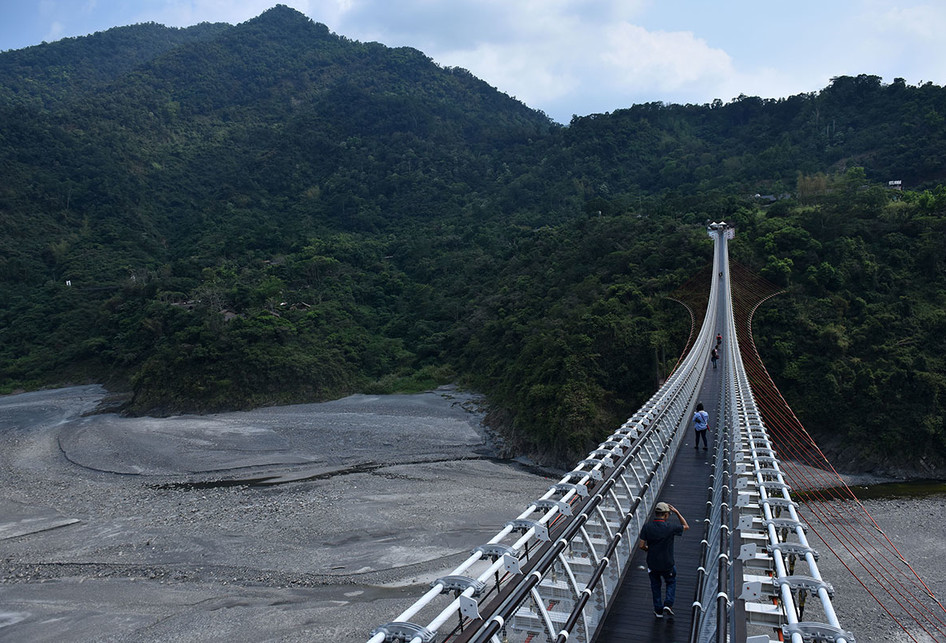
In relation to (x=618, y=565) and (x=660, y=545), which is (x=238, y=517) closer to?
(x=618, y=565)

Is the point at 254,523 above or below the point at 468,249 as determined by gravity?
below

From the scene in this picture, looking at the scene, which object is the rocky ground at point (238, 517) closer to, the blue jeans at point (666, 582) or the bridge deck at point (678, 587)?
the bridge deck at point (678, 587)

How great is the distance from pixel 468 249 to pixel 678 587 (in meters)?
51.2

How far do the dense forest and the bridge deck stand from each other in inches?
533

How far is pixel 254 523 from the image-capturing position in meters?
17.6

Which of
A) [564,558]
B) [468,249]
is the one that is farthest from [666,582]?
[468,249]

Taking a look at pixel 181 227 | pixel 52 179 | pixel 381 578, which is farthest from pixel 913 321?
pixel 52 179

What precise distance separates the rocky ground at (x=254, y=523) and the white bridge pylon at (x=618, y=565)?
7257 mm

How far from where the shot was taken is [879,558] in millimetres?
14539

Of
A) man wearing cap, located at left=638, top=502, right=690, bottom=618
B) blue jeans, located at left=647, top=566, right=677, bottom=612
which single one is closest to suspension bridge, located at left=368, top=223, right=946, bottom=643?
blue jeans, located at left=647, top=566, right=677, bottom=612

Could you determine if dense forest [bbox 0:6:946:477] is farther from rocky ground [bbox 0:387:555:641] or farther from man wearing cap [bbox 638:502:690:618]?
man wearing cap [bbox 638:502:690:618]

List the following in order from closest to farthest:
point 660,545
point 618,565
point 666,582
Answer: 1. point 660,545
2. point 666,582
3. point 618,565

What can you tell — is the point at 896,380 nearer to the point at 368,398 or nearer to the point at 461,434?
the point at 461,434

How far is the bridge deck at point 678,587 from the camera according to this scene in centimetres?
520
